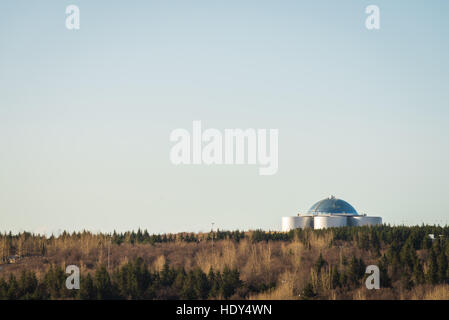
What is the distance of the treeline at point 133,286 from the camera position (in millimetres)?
44938

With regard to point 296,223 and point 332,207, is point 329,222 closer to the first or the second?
point 332,207

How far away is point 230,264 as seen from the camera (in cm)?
5325

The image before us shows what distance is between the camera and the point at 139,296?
45.4m

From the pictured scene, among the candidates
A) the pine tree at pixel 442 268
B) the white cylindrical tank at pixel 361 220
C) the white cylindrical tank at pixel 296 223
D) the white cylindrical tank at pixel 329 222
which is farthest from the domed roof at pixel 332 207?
the pine tree at pixel 442 268

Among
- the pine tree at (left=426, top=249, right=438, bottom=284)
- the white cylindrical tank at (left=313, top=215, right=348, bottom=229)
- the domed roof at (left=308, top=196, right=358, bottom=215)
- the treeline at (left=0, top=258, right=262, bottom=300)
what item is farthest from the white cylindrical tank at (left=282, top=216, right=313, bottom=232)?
the treeline at (left=0, top=258, right=262, bottom=300)

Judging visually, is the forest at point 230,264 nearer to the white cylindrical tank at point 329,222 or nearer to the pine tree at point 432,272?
the pine tree at point 432,272

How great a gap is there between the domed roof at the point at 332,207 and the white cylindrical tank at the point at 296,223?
9.86 feet

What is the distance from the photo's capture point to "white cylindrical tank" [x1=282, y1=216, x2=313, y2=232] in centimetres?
9075

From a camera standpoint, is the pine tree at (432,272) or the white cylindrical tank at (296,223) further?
the white cylindrical tank at (296,223)

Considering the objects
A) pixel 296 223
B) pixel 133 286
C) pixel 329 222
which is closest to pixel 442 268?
pixel 133 286
